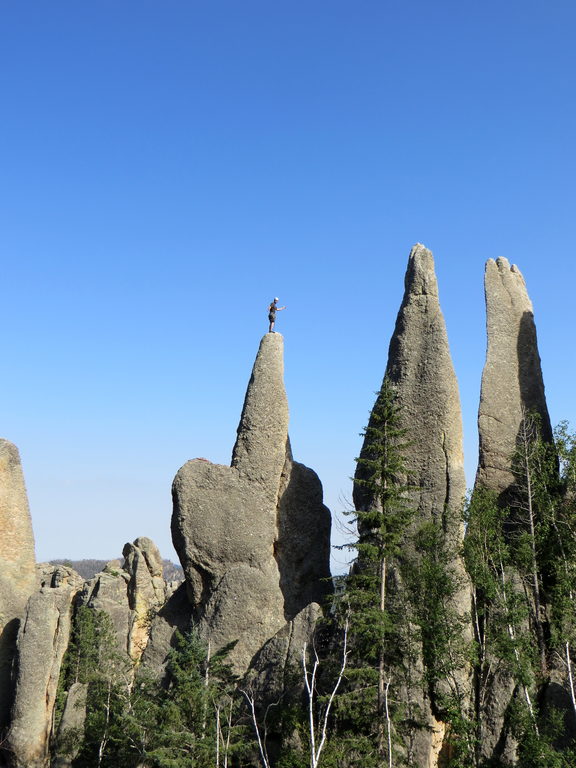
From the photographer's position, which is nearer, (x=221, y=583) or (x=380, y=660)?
(x=380, y=660)

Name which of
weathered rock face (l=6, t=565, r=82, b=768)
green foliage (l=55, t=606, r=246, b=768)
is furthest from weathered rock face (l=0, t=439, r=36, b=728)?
green foliage (l=55, t=606, r=246, b=768)

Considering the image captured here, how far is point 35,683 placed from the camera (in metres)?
36.2

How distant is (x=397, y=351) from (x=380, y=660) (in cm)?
1373

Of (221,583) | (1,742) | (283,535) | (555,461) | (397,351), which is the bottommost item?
(1,742)

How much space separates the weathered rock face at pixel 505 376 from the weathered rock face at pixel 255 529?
7.88m

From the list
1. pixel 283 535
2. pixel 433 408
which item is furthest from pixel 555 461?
pixel 283 535

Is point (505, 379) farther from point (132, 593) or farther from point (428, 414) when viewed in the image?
point (132, 593)

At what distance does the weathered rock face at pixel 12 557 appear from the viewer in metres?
38.1

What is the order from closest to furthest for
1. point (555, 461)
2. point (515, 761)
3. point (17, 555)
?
point (515, 761), point (555, 461), point (17, 555)

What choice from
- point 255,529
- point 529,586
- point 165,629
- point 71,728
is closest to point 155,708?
point 165,629

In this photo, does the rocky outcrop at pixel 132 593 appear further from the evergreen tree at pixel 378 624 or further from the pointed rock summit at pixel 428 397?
the pointed rock summit at pixel 428 397

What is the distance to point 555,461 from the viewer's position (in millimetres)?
34062

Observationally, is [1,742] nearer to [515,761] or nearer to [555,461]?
[515,761]

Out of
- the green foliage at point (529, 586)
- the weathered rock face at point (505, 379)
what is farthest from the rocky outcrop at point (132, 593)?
the weathered rock face at point (505, 379)
